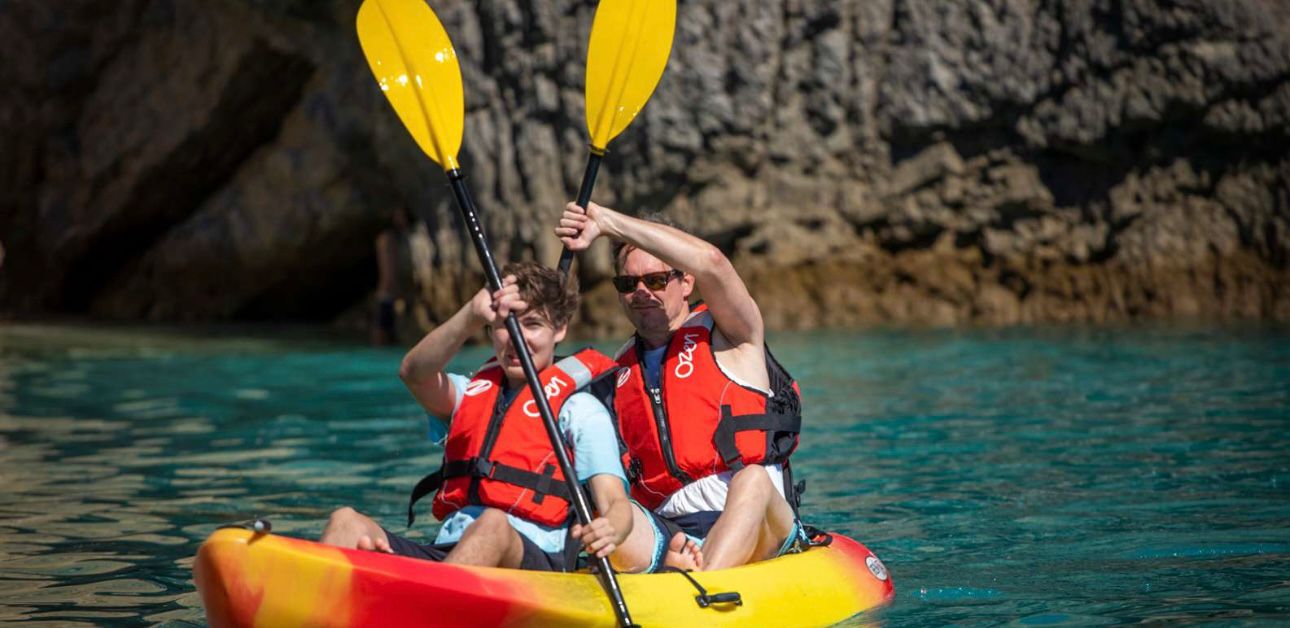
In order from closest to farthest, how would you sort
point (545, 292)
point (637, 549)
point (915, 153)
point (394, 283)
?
1. point (545, 292)
2. point (637, 549)
3. point (915, 153)
4. point (394, 283)

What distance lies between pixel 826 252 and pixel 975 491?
23.3 ft

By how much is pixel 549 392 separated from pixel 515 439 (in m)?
0.15

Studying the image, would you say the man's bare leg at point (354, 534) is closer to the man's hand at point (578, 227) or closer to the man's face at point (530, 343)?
the man's face at point (530, 343)

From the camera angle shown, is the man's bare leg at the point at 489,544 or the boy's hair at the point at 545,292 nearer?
the man's bare leg at the point at 489,544

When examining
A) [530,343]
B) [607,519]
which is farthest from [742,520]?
[530,343]

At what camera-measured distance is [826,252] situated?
12.7 m

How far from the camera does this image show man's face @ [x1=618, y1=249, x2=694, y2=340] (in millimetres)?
4086

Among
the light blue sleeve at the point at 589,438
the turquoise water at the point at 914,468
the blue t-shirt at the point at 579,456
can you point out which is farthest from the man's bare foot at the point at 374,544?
the turquoise water at the point at 914,468

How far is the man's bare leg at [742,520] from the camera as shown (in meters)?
3.74

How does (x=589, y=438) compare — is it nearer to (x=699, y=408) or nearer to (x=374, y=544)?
(x=699, y=408)

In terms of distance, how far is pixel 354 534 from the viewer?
326cm

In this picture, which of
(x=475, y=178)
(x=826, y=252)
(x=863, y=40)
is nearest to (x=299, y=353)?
(x=475, y=178)

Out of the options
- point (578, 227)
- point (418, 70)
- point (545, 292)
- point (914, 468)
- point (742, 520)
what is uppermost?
point (418, 70)

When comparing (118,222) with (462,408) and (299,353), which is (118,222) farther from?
(462,408)
